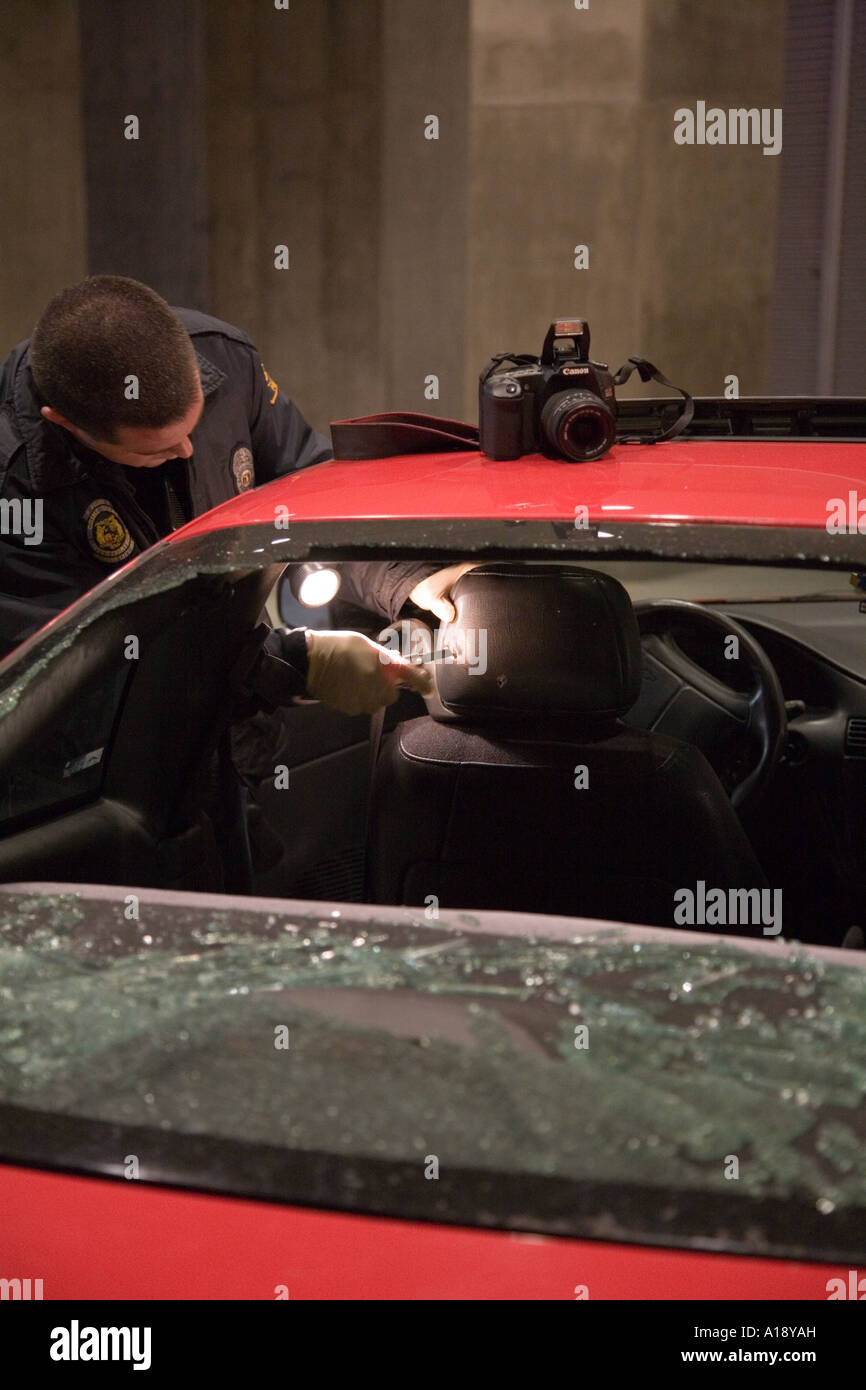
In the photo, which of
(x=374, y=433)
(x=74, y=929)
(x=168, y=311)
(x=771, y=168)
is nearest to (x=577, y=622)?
(x=374, y=433)

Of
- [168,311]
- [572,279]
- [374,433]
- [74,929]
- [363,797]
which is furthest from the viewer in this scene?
[572,279]

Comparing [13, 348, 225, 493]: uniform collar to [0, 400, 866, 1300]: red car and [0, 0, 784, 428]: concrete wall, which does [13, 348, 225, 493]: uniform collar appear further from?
[0, 0, 784, 428]: concrete wall

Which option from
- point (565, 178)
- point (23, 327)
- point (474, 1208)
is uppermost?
point (565, 178)

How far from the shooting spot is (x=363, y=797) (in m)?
2.06

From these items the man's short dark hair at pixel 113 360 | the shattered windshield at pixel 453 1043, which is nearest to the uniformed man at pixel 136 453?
the man's short dark hair at pixel 113 360

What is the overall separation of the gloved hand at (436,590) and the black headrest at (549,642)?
0.17 meters

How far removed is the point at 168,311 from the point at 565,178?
14.3ft

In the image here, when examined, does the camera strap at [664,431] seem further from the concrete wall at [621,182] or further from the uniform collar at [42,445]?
the concrete wall at [621,182]

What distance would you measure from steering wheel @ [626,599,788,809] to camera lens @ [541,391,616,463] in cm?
63

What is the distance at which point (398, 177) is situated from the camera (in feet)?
18.6

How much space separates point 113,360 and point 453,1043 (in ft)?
4.04

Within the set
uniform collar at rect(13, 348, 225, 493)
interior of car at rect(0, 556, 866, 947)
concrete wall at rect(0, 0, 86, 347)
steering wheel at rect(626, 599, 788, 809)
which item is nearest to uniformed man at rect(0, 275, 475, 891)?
uniform collar at rect(13, 348, 225, 493)

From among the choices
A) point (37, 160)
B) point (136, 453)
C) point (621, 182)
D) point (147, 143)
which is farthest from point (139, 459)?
point (621, 182)

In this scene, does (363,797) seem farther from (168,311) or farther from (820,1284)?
(820,1284)
